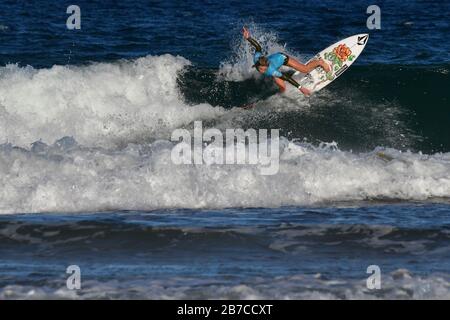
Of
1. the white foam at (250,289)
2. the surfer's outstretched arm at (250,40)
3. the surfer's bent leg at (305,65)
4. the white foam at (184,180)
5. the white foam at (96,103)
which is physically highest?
the surfer's outstretched arm at (250,40)

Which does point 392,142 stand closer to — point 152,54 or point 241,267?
point 152,54

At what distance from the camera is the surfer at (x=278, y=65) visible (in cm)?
1504

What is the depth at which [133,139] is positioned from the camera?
16.0 m

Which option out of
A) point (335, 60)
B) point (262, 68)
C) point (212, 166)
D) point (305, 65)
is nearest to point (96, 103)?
point (262, 68)

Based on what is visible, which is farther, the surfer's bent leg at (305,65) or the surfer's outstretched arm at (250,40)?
the surfer's bent leg at (305,65)

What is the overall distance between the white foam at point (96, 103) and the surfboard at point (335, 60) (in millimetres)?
1830

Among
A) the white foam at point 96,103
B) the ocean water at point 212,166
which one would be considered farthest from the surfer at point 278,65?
the white foam at point 96,103

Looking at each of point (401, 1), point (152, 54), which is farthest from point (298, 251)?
point (401, 1)

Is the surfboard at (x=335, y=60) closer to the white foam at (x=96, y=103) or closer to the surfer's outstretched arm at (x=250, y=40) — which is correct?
the white foam at (x=96, y=103)

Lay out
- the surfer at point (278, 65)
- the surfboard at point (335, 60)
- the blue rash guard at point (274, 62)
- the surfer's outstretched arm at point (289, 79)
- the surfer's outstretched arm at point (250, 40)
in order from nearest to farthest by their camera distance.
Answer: the surfer's outstretched arm at point (250, 40)
the surfer at point (278, 65)
the blue rash guard at point (274, 62)
the surfer's outstretched arm at point (289, 79)
the surfboard at point (335, 60)

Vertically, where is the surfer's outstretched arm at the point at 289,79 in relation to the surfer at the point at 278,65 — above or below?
below

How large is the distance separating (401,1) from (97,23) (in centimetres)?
925

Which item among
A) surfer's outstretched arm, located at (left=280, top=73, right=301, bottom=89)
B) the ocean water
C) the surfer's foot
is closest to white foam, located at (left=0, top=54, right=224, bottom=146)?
the ocean water

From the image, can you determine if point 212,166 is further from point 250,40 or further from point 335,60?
point 335,60
